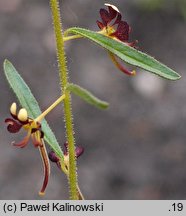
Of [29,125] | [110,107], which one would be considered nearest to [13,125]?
[29,125]

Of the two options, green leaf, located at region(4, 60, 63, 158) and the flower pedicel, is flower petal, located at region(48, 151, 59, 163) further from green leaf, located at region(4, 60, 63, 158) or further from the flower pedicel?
the flower pedicel

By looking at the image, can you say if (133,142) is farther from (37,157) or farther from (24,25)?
(24,25)

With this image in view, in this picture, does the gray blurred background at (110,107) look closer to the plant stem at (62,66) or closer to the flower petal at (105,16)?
the flower petal at (105,16)

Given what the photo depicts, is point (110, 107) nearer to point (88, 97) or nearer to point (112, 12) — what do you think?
point (112, 12)

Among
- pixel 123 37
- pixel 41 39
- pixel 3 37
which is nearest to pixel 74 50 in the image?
pixel 41 39

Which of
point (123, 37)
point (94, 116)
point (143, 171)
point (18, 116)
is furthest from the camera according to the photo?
point (94, 116)
